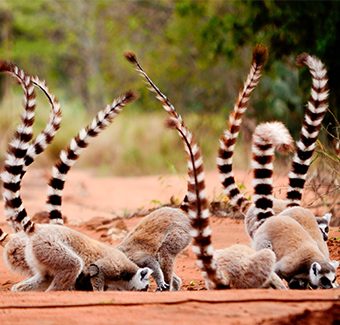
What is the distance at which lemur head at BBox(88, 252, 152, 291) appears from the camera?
151 inches

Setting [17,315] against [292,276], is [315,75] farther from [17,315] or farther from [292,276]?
[17,315]

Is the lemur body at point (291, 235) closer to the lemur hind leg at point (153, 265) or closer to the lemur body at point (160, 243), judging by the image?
the lemur body at point (160, 243)

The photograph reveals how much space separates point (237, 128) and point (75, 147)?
1482mm

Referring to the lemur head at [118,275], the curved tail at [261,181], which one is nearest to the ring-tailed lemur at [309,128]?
the curved tail at [261,181]

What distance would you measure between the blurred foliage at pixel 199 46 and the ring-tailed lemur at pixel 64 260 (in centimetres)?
368

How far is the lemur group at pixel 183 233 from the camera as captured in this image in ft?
11.6

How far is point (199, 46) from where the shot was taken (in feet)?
49.5

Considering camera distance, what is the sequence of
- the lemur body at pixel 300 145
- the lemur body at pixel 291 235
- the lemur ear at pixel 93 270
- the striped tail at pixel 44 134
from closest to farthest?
the lemur body at pixel 291 235 < the lemur ear at pixel 93 270 < the striped tail at pixel 44 134 < the lemur body at pixel 300 145

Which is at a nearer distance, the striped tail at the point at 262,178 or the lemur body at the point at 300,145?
the striped tail at the point at 262,178

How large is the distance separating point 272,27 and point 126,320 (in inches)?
438

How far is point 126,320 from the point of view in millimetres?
2621

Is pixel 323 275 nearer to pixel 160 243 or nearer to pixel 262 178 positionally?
pixel 262 178

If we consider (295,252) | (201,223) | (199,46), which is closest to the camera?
(201,223)

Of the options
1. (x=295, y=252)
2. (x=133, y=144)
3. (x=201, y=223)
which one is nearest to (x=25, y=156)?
(x=201, y=223)
